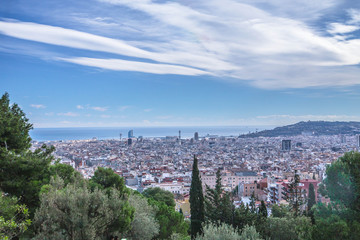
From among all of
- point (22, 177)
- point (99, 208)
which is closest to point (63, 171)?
point (22, 177)

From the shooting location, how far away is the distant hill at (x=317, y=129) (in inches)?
6777

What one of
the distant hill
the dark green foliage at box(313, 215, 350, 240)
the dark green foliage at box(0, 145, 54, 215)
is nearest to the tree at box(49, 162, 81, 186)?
the dark green foliage at box(0, 145, 54, 215)

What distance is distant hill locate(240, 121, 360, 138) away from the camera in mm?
172125

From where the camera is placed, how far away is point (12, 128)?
29.0ft

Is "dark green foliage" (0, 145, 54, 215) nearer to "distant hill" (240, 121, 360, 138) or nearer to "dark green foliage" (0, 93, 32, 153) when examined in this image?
"dark green foliage" (0, 93, 32, 153)

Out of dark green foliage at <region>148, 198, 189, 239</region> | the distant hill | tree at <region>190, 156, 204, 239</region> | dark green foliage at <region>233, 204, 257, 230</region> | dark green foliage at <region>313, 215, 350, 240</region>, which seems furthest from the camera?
the distant hill

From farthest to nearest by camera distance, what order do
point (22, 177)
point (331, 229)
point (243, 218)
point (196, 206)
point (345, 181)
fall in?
point (196, 206)
point (243, 218)
point (22, 177)
point (345, 181)
point (331, 229)

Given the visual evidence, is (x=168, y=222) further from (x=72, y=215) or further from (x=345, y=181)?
(x=345, y=181)

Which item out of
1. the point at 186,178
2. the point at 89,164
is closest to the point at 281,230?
the point at 186,178

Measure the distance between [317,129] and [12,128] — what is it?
192m

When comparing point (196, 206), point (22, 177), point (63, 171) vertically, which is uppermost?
point (22, 177)

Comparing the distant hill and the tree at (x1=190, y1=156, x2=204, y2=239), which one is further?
the distant hill

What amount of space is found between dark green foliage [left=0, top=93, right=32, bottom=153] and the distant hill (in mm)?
177469

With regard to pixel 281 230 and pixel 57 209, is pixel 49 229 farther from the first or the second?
pixel 281 230
